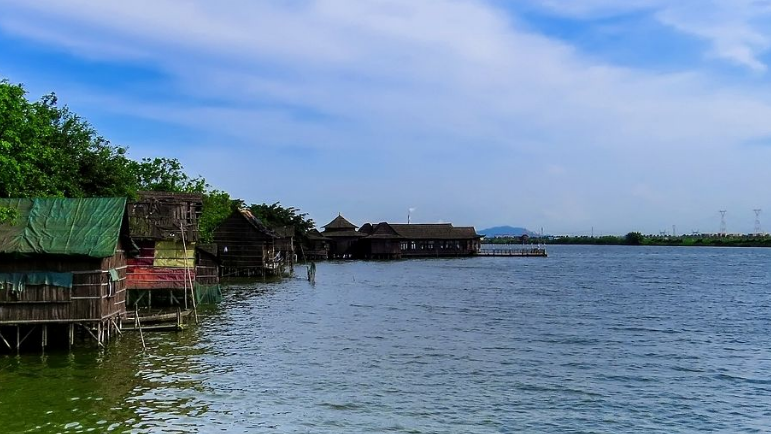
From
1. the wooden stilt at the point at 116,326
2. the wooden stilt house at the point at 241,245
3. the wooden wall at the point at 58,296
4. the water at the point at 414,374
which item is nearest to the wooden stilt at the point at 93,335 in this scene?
the water at the point at 414,374

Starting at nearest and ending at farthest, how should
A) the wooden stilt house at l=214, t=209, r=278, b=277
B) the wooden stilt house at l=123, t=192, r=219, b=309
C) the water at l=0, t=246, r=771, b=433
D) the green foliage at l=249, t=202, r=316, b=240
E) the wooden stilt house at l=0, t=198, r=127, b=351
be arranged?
the water at l=0, t=246, r=771, b=433, the wooden stilt house at l=0, t=198, r=127, b=351, the wooden stilt house at l=123, t=192, r=219, b=309, the wooden stilt house at l=214, t=209, r=278, b=277, the green foliage at l=249, t=202, r=316, b=240

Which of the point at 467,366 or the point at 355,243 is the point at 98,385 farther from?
the point at 355,243

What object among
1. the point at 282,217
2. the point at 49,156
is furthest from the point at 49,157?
the point at 282,217

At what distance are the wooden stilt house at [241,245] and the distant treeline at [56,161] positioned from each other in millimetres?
4470

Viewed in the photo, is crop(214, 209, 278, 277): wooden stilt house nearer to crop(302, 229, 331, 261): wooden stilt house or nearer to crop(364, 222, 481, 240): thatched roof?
crop(302, 229, 331, 261): wooden stilt house

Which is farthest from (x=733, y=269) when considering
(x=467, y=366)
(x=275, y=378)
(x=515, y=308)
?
(x=275, y=378)

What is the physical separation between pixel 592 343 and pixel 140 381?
63.6ft

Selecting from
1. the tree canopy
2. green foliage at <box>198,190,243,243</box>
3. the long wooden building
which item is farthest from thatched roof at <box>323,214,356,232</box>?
the tree canopy

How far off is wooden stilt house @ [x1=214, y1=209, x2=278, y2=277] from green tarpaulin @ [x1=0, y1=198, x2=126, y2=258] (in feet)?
121

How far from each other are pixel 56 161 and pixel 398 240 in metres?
83.1

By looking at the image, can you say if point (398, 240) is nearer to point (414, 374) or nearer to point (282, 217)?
point (282, 217)

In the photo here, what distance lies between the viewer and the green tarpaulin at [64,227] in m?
23.9

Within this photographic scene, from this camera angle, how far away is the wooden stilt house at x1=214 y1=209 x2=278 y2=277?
63844 mm

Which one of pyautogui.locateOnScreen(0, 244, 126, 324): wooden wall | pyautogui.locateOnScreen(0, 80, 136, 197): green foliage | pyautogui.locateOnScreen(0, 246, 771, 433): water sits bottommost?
pyautogui.locateOnScreen(0, 246, 771, 433): water
